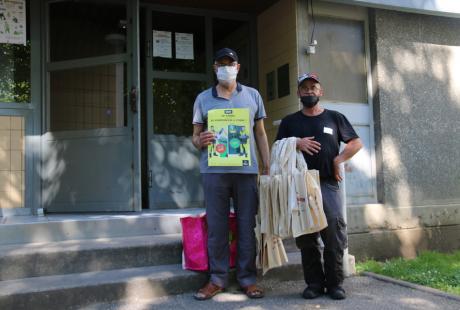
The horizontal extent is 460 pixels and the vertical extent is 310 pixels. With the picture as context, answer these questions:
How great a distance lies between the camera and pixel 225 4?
248 inches

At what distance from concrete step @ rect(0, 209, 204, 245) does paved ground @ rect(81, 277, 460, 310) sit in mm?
1066

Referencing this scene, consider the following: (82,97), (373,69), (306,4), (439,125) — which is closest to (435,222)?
(439,125)

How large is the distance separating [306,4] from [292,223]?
3.18 meters

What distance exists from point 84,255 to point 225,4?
377 centimetres

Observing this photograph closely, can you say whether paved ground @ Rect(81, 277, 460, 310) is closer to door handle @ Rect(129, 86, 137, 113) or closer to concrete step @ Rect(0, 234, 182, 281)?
concrete step @ Rect(0, 234, 182, 281)

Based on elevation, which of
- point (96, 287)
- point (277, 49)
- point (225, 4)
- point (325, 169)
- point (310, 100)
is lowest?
point (96, 287)

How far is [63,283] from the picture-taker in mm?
3727

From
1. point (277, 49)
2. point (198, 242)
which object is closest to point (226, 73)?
point (198, 242)

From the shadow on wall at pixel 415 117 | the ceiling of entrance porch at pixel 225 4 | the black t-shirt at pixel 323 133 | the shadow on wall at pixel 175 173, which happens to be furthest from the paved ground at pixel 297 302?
the ceiling of entrance porch at pixel 225 4

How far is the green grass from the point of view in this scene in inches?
173

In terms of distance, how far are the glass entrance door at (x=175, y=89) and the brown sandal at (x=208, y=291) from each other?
242 cm

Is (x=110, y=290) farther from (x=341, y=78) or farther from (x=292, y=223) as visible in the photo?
(x=341, y=78)

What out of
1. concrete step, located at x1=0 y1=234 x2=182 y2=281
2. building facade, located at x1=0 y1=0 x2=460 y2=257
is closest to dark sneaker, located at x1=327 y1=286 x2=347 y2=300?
→ concrete step, located at x1=0 y1=234 x2=182 y2=281

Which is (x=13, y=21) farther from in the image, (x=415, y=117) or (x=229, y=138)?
(x=415, y=117)
